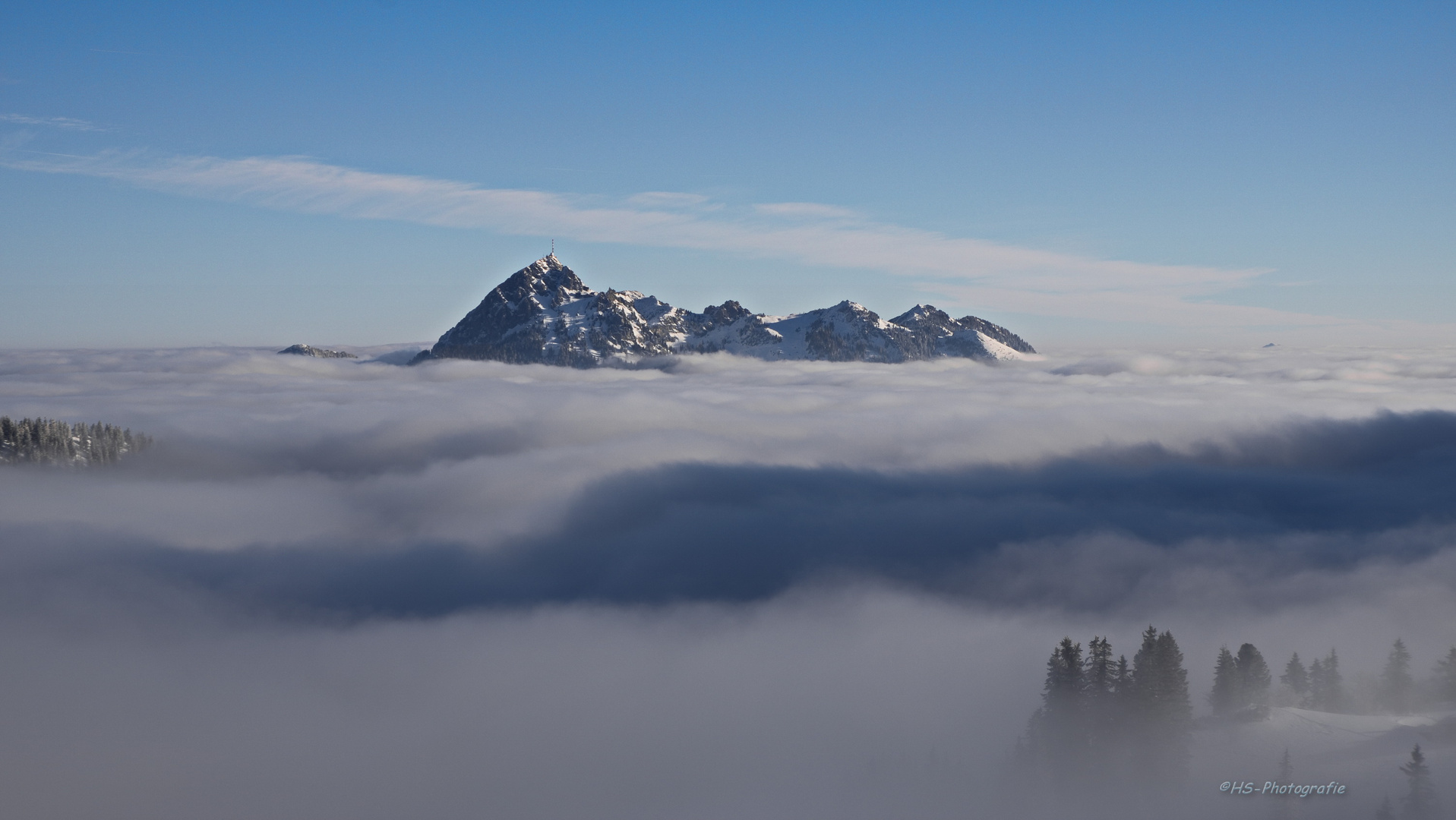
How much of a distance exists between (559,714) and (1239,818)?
134 metres

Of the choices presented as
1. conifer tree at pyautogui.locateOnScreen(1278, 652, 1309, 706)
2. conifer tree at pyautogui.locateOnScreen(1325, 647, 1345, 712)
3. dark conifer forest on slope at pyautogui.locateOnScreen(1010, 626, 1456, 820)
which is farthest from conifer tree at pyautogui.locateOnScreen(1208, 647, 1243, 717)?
conifer tree at pyautogui.locateOnScreen(1278, 652, 1309, 706)

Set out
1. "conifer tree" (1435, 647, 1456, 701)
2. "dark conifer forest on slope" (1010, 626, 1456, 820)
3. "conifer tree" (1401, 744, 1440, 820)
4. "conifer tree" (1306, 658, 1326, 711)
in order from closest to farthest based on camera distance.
Result: "conifer tree" (1401, 744, 1440, 820), "dark conifer forest on slope" (1010, 626, 1456, 820), "conifer tree" (1435, 647, 1456, 701), "conifer tree" (1306, 658, 1326, 711)

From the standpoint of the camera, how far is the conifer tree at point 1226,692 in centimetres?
9400

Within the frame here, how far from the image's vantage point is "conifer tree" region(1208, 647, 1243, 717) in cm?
9400

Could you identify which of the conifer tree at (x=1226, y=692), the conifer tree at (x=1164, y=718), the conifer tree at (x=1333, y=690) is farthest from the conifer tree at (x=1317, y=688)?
the conifer tree at (x=1164, y=718)

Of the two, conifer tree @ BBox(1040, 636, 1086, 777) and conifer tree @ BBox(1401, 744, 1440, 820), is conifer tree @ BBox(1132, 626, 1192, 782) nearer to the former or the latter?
conifer tree @ BBox(1040, 636, 1086, 777)

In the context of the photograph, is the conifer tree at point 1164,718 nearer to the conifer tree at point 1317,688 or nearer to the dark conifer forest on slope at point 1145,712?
the dark conifer forest on slope at point 1145,712

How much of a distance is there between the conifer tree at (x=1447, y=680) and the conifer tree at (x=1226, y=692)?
78.5 feet

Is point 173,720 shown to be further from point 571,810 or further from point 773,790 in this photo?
point 773,790

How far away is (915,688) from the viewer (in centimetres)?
17825

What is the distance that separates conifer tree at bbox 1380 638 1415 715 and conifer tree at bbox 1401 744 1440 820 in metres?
28.5

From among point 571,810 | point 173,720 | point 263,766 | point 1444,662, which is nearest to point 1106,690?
point 1444,662

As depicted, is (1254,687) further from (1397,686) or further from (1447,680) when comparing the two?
(1447,680)

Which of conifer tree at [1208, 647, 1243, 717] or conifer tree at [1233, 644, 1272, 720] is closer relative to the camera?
conifer tree at [1233, 644, 1272, 720]
